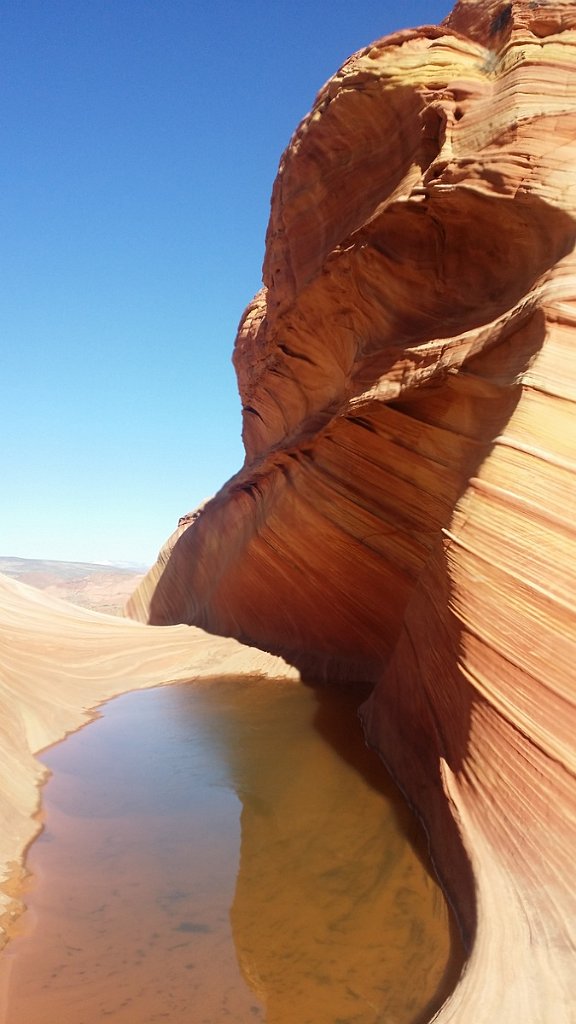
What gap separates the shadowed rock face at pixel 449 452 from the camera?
2.69 metres

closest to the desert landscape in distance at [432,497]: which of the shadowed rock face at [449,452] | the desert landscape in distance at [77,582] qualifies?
the shadowed rock face at [449,452]

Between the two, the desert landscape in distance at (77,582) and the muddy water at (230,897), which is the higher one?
the muddy water at (230,897)

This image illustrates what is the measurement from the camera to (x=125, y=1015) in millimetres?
2141

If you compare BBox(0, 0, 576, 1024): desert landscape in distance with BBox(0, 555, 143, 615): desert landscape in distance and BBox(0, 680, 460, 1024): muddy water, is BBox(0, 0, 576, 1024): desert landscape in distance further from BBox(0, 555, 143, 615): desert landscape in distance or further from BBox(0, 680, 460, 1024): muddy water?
BBox(0, 555, 143, 615): desert landscape in distance

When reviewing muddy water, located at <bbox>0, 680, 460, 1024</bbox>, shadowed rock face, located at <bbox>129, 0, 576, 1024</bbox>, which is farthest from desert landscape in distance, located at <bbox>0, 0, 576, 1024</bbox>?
muddy water, located at <bbox>0, 680, 460, 1024</bbox>

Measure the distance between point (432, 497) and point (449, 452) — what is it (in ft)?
1.65

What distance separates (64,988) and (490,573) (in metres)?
2.41

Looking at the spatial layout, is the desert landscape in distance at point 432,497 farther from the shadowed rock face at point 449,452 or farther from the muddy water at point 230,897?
the muddy water at point 230,897

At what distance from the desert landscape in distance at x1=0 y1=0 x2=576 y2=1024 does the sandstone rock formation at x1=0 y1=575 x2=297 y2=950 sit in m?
0.04

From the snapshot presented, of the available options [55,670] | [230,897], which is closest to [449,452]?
[230,897]

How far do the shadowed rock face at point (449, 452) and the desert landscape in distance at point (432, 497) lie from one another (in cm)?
2

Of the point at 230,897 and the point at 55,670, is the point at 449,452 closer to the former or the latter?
the point at 230,897

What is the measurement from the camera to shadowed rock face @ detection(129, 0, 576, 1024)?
269 cm

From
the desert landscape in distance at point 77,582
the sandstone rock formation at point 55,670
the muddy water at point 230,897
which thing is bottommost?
the desert landscape in distance at point 77,582
